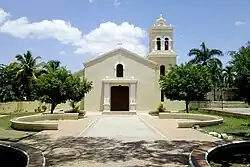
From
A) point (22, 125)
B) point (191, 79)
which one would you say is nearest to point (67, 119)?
point (22, 125)

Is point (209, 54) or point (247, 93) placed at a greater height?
point (209, 54)

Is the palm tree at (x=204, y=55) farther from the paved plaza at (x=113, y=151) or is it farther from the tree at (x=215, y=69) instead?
the paved plaza at (x=113, y=151)

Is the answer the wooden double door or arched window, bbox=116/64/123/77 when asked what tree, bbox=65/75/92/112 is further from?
arched window, bbox=116/64/123/77

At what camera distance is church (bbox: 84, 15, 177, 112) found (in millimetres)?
37906

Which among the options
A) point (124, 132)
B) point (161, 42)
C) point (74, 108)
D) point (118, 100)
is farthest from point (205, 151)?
point (161, 42)

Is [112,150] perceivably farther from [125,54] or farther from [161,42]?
[161,42]

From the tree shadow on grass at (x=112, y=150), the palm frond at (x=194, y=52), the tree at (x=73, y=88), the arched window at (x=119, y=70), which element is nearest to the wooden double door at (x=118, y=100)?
the arched window at (x=119, y=70)

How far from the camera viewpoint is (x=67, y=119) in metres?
26.4

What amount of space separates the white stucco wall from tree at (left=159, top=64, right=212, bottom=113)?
7391 mm

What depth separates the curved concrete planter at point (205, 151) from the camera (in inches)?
286

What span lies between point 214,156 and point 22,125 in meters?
11.3

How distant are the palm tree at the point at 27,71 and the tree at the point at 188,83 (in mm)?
22222

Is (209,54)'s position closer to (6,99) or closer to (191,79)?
(191,79)

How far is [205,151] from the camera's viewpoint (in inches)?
349
